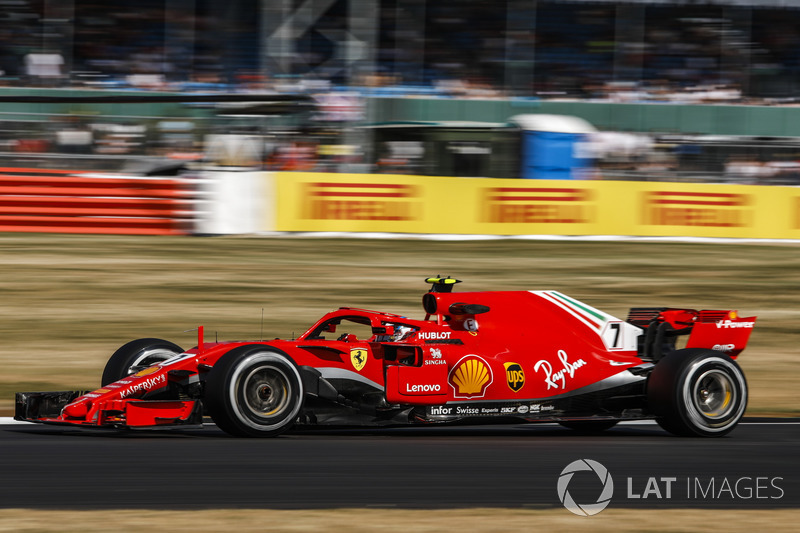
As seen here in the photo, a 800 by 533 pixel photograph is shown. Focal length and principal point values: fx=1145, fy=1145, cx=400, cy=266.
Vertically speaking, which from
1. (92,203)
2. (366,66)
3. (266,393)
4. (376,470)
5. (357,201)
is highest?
(366,66)

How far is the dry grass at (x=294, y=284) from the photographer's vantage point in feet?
39.5

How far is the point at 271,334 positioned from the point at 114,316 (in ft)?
6.95

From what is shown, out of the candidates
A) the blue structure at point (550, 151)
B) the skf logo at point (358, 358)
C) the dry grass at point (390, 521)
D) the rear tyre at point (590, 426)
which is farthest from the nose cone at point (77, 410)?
the blue structure at point (550, 151)

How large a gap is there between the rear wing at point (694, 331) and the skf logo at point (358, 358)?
2.17 meters

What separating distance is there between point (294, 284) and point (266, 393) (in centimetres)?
866

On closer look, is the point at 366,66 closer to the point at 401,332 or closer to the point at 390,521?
the point at 401,332

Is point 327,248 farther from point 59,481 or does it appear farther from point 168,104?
point 59,481

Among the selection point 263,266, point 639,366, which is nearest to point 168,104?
point 263,266

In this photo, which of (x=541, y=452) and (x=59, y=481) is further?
(x=541, y=452)

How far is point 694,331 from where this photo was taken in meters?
8.29

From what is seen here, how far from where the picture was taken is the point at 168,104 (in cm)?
2191

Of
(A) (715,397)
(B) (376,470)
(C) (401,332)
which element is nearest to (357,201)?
(C) (401,332)

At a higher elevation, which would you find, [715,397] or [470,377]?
[470,377]

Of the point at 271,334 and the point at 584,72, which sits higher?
the point at 584,72
